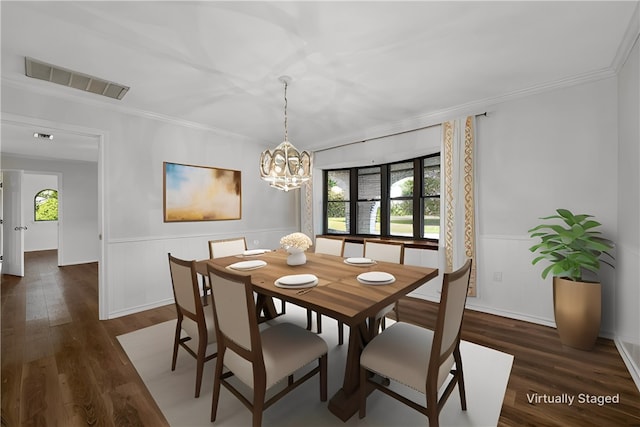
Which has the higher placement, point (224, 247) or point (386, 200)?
point (386, 200)

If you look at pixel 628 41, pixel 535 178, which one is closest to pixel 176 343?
pixel 535 178

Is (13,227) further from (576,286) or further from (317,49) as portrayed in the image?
(576,286)

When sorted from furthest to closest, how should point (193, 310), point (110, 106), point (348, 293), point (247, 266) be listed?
point (110, 106), point (247, 266), point (193, 310), point (348, 293)

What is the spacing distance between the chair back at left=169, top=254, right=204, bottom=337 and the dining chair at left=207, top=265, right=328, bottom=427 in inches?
11.7

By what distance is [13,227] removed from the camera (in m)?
5.03

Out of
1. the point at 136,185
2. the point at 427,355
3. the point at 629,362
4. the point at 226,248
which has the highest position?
the point at 136,185

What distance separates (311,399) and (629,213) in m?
2.94

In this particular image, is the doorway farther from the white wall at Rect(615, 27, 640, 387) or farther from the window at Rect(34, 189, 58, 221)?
the white wall at Rect(615, 27, 640, 387)

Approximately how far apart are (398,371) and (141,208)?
141 inches

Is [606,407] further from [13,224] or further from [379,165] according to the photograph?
[13,224]

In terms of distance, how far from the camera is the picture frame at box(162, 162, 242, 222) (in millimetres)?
3703

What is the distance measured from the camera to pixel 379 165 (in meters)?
4.74

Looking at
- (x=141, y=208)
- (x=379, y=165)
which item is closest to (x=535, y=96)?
(x=379, y=165)

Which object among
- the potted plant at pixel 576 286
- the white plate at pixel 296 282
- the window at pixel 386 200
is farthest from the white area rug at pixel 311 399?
the window at pixel 386 200
